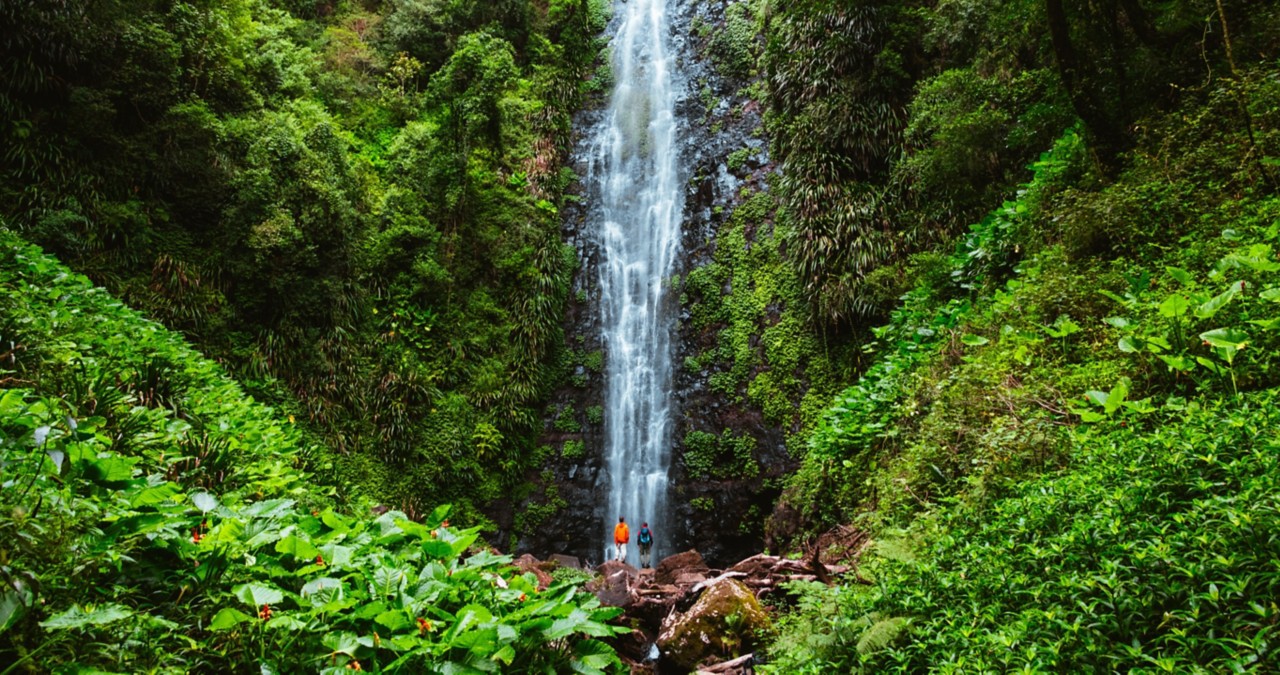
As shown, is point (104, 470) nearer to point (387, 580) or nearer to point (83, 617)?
point (83, 617)

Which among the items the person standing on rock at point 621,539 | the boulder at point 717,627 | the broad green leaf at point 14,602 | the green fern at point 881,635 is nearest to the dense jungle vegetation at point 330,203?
the person standing on rock at point 621,539

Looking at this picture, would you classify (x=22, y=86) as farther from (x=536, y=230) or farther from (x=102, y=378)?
(x=536, y=230)

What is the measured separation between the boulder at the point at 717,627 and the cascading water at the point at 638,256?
6058 millimetres

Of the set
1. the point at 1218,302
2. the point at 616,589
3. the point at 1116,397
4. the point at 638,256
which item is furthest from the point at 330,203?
the point at 1218,302

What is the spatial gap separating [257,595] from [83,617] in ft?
1.93

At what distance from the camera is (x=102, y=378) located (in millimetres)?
4680

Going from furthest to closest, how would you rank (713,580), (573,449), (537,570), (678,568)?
(573,449) < (537,570) < (678,568) < (713,580)

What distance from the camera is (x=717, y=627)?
5.57 metres

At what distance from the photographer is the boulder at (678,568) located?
27.2ft

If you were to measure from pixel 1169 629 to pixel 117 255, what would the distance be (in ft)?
39.5

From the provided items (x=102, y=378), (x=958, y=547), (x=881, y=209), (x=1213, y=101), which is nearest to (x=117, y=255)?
(x=102, y=378)

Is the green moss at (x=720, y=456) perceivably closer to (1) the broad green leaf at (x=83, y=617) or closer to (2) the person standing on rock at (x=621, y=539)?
(2) the person standing on rock at (x=621, y=539)

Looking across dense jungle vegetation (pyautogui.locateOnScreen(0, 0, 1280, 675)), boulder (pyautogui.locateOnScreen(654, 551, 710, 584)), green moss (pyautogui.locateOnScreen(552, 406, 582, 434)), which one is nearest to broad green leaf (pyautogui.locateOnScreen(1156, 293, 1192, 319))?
dense jungle vegetation (pyautogui.locateOnScreen(0, 0, 1280, 675))

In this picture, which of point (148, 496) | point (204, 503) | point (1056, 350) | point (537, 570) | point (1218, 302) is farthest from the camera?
point (537, 570)
